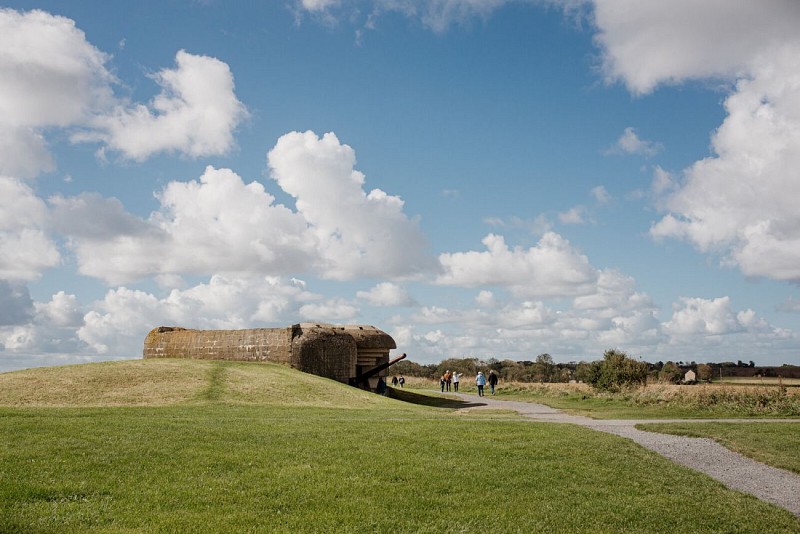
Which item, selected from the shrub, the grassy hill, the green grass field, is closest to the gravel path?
the green grass field

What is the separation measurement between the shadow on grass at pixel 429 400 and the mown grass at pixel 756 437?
540 inches

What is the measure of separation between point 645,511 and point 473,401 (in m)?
24.7

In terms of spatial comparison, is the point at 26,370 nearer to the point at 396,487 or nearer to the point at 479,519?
the point at 396,487

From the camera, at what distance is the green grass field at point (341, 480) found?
7.85m

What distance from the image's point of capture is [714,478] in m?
11.0

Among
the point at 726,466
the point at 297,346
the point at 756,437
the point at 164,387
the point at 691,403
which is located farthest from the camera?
the point at 297,346

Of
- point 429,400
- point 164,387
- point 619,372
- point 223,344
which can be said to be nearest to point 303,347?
point 223,344

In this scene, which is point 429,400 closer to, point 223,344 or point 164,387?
point 223,344

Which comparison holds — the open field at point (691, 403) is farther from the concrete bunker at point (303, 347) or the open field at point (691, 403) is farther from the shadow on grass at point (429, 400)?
the concrete bunker at point (303, 347)

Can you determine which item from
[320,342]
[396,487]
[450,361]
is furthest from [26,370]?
[450,361]

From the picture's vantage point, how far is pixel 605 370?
35.8 meters

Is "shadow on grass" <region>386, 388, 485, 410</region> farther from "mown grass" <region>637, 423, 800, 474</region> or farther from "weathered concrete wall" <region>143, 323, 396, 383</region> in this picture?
"mown grass" <region>637, 423, 800, 474</region>

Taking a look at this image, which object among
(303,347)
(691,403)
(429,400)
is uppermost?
(303,347)

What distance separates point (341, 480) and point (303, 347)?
24167mm
